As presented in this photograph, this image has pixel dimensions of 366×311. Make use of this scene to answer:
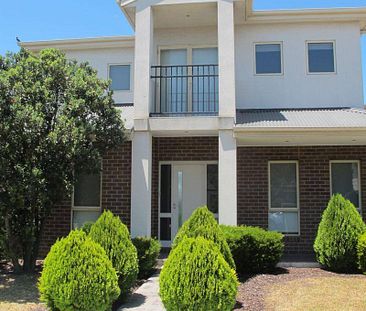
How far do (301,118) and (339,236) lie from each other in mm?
3363

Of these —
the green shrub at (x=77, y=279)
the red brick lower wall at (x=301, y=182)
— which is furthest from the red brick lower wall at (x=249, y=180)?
the green shrub at (x=77, y=279)

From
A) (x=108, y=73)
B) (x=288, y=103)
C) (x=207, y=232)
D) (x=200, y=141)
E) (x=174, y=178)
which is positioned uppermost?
(x=108, y=73)

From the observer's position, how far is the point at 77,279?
20.1 feet

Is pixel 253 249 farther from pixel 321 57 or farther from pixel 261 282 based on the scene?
pixel 321 57

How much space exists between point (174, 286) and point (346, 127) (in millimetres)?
6552

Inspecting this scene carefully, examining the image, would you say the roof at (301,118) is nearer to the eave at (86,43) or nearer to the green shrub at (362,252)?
the green shrub at (362,252)

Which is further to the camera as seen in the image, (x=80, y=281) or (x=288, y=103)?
(x=288, y=103)

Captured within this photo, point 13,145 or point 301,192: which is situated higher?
point 13,145

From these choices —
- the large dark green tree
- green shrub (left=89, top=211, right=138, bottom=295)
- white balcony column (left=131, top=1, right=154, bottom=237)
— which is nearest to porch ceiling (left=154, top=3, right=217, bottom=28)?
white balcony column (left=131, top=1, right=154, bottom=237)

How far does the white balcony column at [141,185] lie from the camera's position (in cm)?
1092

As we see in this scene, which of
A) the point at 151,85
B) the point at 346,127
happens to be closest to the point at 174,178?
the point at 151,85

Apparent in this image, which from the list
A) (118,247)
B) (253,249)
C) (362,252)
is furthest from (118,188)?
(362,252)

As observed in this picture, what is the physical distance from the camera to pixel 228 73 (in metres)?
11.2

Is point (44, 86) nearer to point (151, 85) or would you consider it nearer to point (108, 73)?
point (151, 85)
